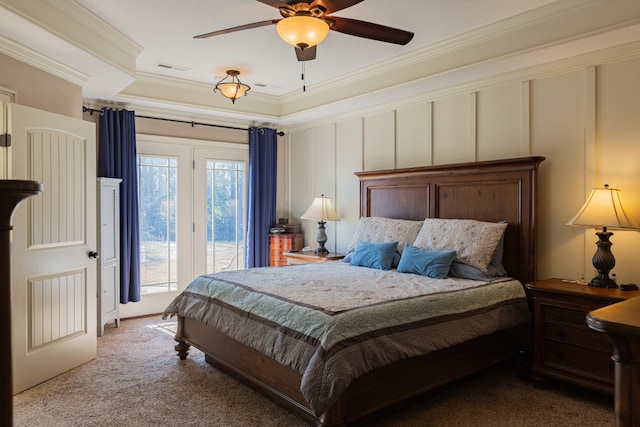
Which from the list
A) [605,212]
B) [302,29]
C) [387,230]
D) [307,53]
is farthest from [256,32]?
[605,212]

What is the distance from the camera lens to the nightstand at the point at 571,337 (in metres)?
2.91

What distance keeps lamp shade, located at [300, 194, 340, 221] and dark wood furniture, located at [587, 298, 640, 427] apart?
407cm

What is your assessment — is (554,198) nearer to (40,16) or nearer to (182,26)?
(182,26)

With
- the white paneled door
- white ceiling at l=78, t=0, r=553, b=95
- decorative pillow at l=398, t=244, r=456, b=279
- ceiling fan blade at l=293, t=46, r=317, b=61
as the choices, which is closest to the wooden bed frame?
decorative pillow at l=398, t=244, r=456, b=279

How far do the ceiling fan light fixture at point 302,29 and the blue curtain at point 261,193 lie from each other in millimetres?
3468

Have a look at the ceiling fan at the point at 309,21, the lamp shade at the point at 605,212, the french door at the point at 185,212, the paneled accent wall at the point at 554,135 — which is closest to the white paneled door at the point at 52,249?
the french door at the point at 185,212

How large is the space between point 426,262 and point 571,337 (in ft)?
3.78

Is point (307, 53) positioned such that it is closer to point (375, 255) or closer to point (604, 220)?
point (375, 255)

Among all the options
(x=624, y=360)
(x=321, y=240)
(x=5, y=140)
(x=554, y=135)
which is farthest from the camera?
(x=321, y=240)

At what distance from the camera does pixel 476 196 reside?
4.04m

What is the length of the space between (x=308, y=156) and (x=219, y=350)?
11.0 ft

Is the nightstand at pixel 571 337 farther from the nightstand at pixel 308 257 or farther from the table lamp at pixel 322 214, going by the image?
the table lamp at pixel 322 214

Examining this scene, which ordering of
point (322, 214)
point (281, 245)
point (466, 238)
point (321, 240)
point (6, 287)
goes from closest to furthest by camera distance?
point (6, 287), point (466, 238), point (322, 214), point (321, 240), point (281, 245)

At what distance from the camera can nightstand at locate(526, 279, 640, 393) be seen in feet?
9.55
